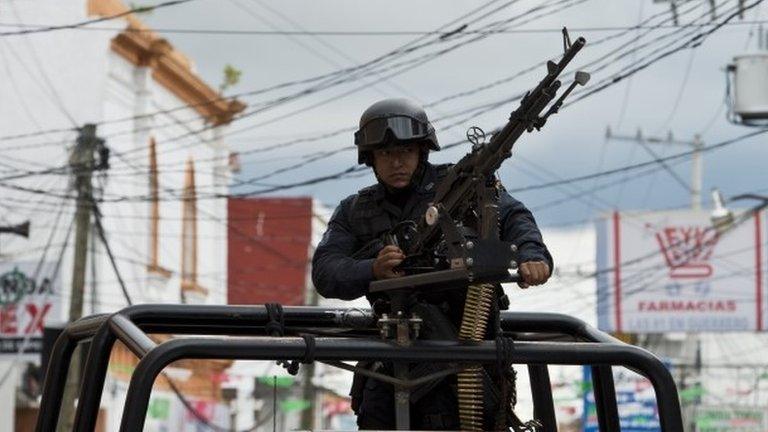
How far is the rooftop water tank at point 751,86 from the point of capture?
1151 inches

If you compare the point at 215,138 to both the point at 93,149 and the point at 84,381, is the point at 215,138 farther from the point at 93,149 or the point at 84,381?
the point at 84,381

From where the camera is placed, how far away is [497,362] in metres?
4.67

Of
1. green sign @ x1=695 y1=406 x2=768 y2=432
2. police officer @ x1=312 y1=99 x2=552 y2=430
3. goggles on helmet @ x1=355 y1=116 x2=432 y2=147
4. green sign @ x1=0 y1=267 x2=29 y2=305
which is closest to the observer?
police officer @ x1=312 y1=99 x2=552 y2=430

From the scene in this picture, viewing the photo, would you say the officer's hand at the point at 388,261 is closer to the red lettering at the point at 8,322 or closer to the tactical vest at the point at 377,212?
the tactical vest at the point at 377,212

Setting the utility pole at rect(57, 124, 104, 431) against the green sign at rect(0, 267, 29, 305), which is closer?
the utility pole at rect(57, 124, 104, 431)

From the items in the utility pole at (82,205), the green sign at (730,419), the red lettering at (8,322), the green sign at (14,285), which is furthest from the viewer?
the green sign at (730,419)

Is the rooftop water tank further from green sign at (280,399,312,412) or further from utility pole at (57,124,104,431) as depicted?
green sign at (280,399,312,412)

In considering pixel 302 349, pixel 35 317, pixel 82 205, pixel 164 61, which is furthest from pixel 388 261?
pixel 164 61

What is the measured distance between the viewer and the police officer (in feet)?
16.8

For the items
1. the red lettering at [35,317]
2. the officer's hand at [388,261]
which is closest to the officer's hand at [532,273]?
the officer's hand at [388,261]

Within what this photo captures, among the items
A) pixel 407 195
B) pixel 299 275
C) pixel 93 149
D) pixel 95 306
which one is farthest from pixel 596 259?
pixel 407 195

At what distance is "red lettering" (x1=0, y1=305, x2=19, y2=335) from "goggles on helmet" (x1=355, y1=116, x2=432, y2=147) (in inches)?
1202

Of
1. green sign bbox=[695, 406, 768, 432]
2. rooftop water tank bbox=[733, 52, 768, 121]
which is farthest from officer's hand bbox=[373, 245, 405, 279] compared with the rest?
green sign bbox=[695, 406, 768, 432]

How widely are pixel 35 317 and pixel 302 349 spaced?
31.4m
